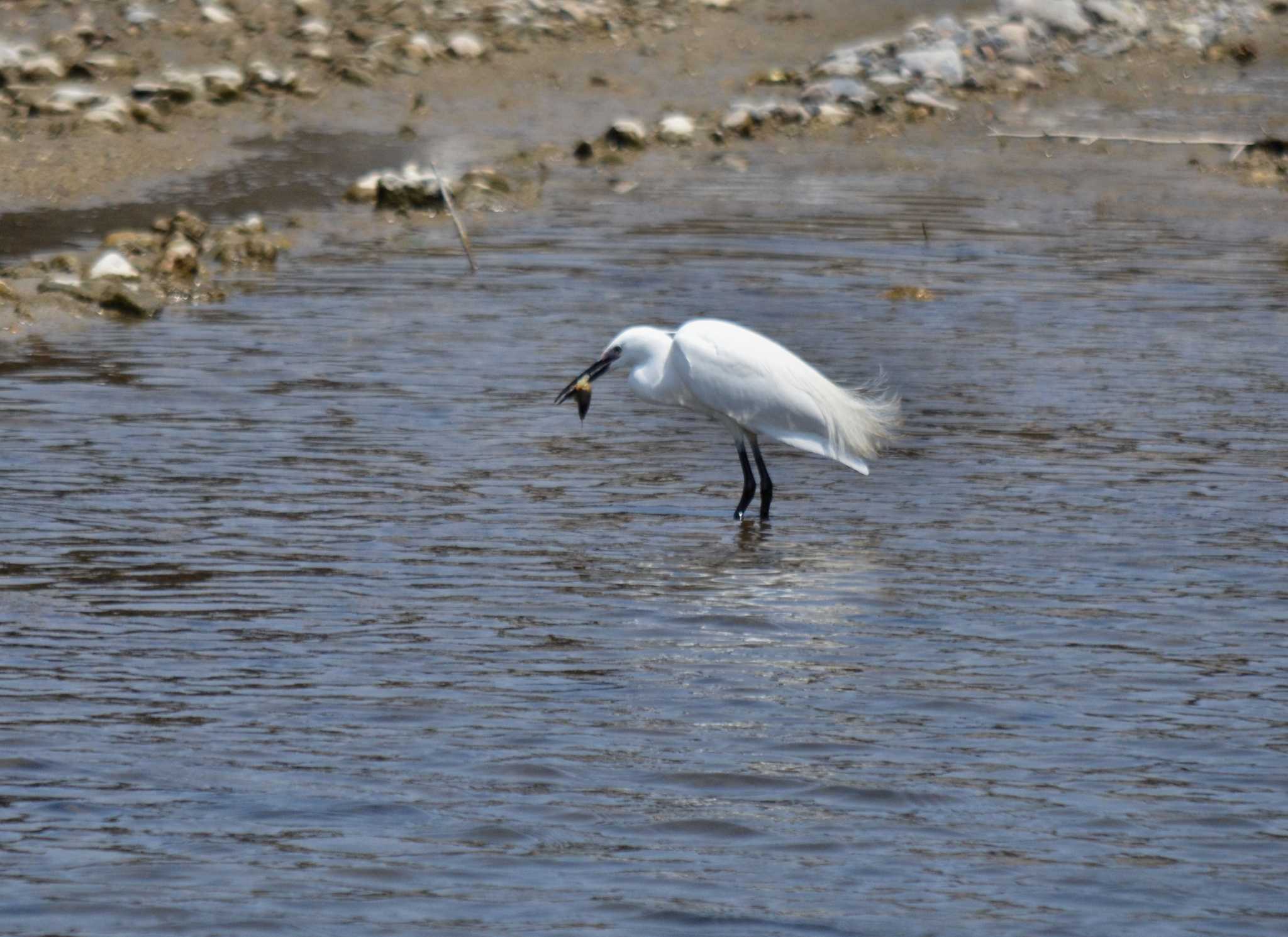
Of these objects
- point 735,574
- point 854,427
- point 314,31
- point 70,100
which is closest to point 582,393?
point 854,427

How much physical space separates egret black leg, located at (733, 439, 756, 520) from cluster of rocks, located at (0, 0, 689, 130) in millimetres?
13355

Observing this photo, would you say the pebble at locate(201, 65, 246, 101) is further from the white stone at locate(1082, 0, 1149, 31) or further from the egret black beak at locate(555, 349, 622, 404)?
the egret black beak at locate(555, 349, 622, 404)

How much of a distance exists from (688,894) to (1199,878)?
1.22 metres

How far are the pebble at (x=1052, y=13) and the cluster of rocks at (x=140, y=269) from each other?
13756 mm

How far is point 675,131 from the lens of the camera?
77.5ft

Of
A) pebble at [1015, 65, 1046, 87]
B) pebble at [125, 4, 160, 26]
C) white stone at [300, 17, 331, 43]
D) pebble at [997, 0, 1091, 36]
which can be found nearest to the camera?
pebble at [125, 4, 160, 26]

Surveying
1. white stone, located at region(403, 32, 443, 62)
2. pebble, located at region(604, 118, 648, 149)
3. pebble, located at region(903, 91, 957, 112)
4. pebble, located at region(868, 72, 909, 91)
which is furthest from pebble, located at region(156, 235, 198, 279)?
pebble, located at region(868, 72, 909, 91)

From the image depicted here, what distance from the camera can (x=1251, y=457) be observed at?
1048 cm

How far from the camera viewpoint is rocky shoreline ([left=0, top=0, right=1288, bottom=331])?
71.4 feet

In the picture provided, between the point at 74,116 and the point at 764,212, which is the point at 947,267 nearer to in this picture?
the point at 764,212

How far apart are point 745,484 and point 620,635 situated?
102 inches

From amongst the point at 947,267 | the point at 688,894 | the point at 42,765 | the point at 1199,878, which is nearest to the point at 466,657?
the point at 42,765

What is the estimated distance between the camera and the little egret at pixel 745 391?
982cm

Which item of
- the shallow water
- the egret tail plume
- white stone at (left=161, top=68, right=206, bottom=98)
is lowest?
the shallow water
